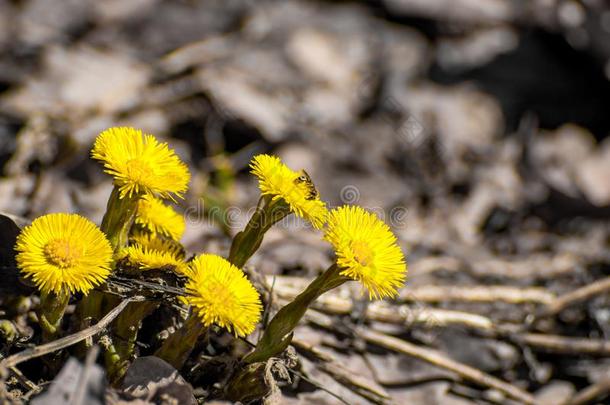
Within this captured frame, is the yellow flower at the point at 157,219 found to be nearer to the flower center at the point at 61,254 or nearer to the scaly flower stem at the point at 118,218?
the scaly flower stem at the point at 118,218

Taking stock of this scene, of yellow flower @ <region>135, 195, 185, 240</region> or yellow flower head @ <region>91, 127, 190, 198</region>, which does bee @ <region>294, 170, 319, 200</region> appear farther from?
yellow flower @ <region>135, 195, 185, 240</region>

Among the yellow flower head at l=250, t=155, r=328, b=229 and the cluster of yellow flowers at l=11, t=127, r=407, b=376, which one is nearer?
the cluster of yellow flowers at l=11, t=127, r=407, b=376

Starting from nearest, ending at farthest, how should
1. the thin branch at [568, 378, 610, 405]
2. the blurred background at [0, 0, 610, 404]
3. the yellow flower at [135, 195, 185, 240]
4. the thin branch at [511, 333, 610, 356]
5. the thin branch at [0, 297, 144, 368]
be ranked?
the thin branch at [0, 297, 144, 368] → the yellow flower at [135, 195, 185, 240] → the thin branch at [568, 378, 610, 405] → the thin branch at [511, 333, 610, 356] → the blurred background at [0, 0, 610, 404]

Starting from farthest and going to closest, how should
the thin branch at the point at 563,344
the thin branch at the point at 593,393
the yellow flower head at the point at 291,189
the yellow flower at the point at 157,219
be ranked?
the thin branch at the point at 563,344
the thin branch at the point at 593,393
the yellow flower at the point at 157,219
the yellow flower head at the point at 291,189

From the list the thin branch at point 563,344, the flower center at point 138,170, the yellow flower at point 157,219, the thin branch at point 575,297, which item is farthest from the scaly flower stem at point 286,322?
the thin branch at point 575,297

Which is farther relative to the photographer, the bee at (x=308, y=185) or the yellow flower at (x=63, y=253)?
the bee at (x=308, y=185)

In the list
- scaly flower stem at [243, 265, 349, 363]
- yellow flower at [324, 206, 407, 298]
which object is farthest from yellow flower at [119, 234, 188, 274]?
yellow flower at [324, 206, 407, 298]

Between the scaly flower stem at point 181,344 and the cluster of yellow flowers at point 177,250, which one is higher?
the cluster of yellow flowers at point 177,250

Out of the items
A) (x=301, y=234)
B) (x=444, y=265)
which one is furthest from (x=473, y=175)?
(x=301, y=234)
